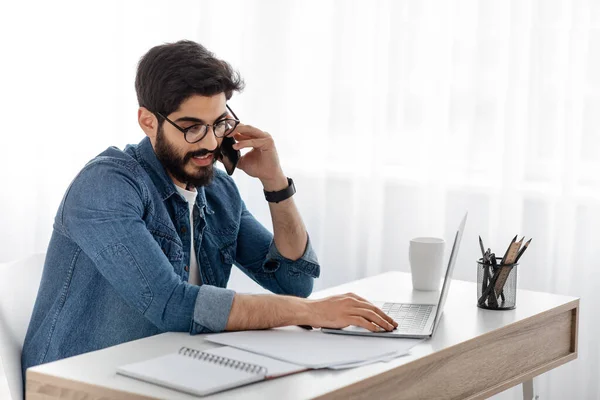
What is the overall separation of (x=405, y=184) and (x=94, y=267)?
152 cm

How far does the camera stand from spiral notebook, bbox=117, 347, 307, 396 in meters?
1.36

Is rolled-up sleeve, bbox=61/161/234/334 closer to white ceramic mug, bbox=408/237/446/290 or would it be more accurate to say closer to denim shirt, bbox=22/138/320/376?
denim shirt, bbox=22/138/320/376

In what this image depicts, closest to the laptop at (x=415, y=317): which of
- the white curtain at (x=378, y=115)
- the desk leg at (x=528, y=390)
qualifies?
A: the desk leg at (x=528, y=390)

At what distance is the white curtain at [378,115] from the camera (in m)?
2.80

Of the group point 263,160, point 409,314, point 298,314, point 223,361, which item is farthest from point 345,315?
point 263,160

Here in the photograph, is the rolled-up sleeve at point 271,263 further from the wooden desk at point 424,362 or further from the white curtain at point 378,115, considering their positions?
the white curtain at point 378,115

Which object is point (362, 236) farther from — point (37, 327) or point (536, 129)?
point (37, 327)

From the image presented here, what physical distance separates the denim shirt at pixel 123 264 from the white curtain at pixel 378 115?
1.14 m

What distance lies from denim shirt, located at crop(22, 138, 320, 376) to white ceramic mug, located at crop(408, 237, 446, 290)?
46 centimetres

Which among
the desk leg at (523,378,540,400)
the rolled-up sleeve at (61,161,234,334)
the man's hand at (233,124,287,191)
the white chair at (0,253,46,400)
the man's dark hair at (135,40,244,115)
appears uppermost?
the man's dark hair at (135,40,244,115)

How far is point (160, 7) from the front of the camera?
12.1 feet

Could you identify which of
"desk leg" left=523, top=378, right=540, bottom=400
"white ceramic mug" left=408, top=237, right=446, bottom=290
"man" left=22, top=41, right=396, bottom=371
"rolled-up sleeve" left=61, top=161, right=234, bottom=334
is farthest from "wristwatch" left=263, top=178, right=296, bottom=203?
"desk leg" left=523, top=378, right=540, bottom=400

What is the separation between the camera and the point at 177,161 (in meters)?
2.02

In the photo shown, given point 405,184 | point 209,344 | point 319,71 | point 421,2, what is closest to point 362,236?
point 405,184
